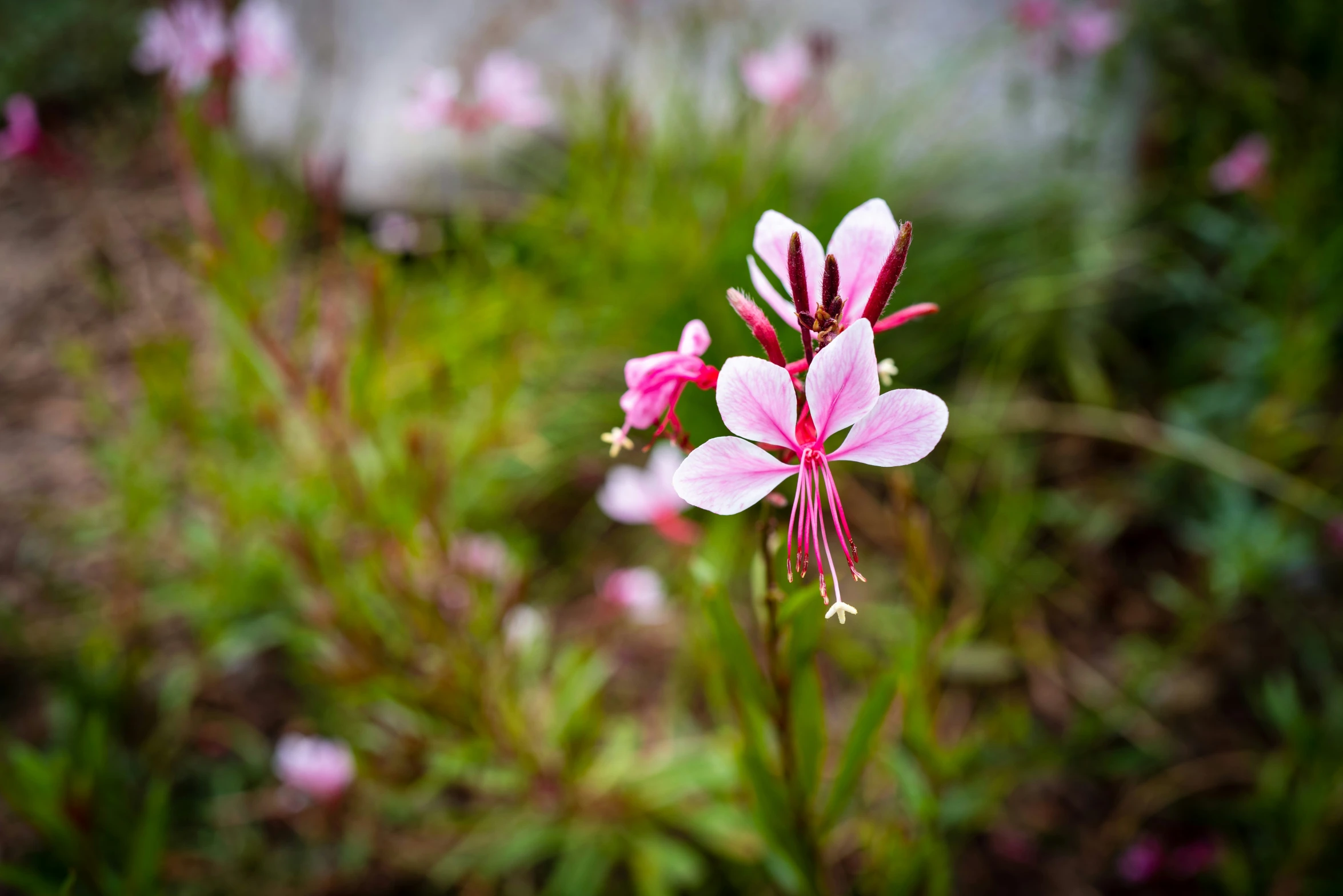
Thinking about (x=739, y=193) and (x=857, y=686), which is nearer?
(x=857, y=686)

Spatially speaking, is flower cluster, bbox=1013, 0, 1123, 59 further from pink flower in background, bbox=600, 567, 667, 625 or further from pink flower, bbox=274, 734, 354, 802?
pink flower, bbox=274, 734, 354, 802

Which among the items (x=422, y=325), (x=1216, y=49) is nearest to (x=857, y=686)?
(x=422, y=325)

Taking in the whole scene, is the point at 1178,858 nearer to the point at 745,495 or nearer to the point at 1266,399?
the point at 1266,399

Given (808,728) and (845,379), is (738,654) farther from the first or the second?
(845,379)

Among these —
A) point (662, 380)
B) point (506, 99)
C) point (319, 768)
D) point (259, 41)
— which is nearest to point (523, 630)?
point (319, 768)

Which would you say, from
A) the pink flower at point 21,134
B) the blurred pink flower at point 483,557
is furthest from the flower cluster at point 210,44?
the blurred pink flower at point 483,557
